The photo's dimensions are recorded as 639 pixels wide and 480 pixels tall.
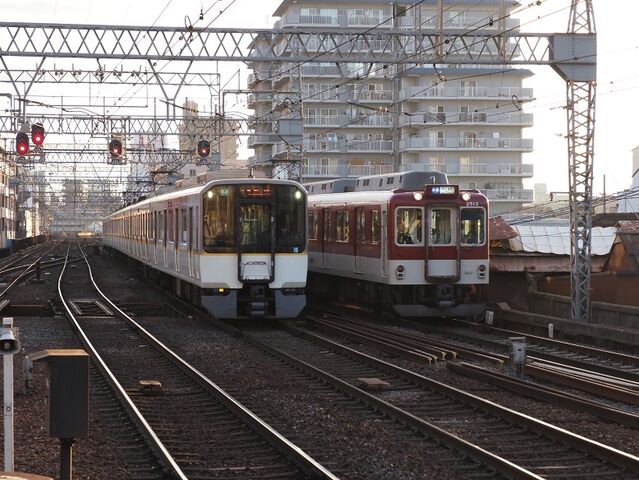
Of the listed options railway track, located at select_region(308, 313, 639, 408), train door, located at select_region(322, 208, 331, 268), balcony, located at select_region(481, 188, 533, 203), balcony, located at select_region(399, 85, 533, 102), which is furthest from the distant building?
railway track, located at select_region(308, 313, 639, 408)

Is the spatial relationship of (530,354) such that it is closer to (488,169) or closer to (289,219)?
(289,219)

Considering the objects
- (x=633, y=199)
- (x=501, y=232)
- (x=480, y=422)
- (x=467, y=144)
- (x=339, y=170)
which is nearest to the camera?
(x=480, y=422)

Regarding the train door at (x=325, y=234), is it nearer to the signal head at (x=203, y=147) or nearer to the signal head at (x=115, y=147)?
the signal head at (x=115, y=147)

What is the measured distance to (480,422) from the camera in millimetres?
10047

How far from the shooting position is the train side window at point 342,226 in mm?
22969

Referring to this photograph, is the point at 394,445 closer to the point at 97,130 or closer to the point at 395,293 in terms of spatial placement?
the point at 395,293

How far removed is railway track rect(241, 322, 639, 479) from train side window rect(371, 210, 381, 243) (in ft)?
19.5

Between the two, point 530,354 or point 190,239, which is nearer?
point 530,354

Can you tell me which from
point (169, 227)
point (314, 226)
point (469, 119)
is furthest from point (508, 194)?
point (169, 227)

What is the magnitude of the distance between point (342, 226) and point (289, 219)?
4.22m

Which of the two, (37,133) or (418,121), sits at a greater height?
(418,121)

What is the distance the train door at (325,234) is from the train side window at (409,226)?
4707 millimetres

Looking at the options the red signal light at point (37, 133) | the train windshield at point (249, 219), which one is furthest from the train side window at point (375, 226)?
the red signal light at point (37, 133)

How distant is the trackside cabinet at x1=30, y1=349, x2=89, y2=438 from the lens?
6.29 m
